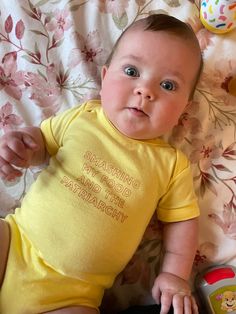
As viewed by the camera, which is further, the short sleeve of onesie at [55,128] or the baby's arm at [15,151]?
the short sleeve of onesie at [55,128]

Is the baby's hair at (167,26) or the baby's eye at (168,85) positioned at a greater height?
the baby's hair at (167,26)

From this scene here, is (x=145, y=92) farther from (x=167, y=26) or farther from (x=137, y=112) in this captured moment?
(x=167, y=26)

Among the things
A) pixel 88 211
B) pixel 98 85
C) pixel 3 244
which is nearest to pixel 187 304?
pixel 88 211

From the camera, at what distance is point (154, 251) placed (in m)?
0.99

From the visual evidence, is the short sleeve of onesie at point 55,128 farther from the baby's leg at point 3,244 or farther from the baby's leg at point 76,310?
the baby's leg at point 76,310

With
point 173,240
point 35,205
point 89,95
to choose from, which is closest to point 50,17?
point 89,95

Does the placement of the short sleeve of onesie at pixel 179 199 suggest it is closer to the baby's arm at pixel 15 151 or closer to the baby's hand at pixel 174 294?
the baby's hand at pixel 174 294

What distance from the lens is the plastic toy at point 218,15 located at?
38.6 inches

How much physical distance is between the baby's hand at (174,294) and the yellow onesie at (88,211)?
0.26 ft

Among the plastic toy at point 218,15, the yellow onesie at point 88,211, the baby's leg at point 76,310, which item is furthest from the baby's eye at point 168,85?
the baby's leg at point 76,310

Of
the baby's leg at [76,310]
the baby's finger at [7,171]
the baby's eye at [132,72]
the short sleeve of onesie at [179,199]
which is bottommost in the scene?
the baby's leg at [76,310]

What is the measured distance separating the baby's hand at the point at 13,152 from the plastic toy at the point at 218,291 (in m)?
0.42

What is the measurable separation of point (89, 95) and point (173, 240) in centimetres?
36

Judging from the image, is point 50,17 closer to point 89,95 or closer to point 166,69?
point 89,95
